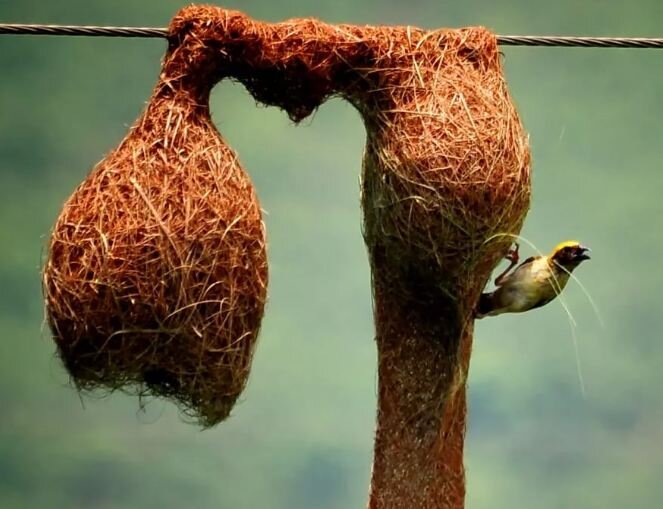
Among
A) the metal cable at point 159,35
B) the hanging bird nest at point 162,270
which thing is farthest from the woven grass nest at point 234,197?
the metal cable at point 159,35

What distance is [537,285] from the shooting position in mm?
2650

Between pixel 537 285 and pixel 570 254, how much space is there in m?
0.08

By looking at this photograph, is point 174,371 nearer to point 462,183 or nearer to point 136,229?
point 136,229

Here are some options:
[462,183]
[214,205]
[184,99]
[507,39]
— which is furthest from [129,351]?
[507,39]

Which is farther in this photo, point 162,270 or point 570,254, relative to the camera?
point 570,254

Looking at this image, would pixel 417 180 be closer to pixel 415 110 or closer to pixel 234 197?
pixel 415 110

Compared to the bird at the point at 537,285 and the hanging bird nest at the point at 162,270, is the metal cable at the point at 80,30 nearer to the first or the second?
the hanging bird nest at the point at 162,270

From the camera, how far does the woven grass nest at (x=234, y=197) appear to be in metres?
2.21

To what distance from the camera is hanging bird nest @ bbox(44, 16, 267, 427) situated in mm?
2203

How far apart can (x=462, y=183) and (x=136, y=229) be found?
0.55 m

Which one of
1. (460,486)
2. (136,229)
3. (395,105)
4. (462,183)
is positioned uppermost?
(395,105)

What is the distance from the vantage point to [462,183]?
2.38 meters

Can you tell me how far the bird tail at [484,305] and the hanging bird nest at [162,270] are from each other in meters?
0.52

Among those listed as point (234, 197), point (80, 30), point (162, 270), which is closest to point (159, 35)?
point (80, 30)
